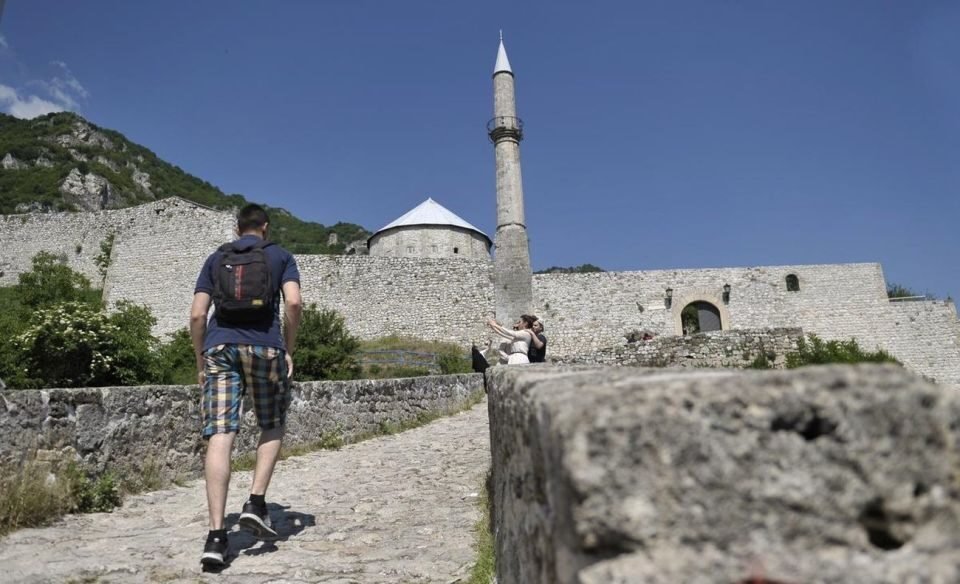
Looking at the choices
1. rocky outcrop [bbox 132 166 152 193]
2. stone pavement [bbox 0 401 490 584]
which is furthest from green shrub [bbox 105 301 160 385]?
rocky outcrop [bbox 132 166 152 193]

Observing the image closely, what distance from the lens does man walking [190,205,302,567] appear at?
3117 millimetres

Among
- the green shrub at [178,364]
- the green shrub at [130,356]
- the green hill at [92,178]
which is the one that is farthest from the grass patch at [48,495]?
the green hill at [92,178]

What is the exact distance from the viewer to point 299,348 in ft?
46.0

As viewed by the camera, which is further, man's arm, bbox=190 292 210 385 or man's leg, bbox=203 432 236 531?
man's arm, bbox=190 292 210 385

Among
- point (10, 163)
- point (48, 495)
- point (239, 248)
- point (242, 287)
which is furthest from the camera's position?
point (10, 163)

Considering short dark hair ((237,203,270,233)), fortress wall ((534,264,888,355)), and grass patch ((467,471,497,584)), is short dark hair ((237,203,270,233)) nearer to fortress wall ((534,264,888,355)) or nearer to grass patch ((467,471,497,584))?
grass patch ((467,471,497,584))

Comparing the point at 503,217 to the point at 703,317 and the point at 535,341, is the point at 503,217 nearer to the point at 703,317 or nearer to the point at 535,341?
the point at 703,317

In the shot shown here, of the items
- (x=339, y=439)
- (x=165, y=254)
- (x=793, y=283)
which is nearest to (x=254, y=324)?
(x=339, y=439)

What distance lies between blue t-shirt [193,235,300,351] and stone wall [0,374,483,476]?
1.62 m

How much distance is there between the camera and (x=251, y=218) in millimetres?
3510

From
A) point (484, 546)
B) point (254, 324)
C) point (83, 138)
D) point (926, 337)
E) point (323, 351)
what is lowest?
point (484, 546)

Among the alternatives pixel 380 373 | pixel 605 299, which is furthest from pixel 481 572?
pixel 605 299

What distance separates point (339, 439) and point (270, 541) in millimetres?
4204

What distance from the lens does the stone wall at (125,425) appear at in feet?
12.8
